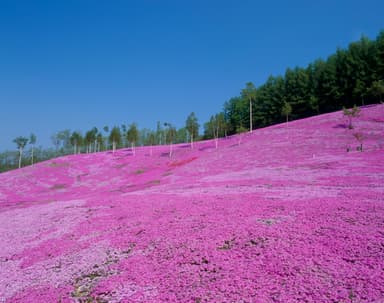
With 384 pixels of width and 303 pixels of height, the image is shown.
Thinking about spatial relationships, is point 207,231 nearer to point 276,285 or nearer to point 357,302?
point 276,285

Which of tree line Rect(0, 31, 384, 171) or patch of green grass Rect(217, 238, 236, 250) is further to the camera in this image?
tree line Rect(0, 31, 384, 171)

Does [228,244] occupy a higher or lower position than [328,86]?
lower

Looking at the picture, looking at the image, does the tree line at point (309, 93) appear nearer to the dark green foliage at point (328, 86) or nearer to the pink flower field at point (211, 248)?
the dark green foliage at point (328, 86)

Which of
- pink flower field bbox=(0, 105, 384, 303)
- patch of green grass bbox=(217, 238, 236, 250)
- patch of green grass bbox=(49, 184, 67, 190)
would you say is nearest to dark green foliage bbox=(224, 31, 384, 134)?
patch of green grass bbox=(49, 184, 67, 190)

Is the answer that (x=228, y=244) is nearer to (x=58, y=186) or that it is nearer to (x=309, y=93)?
(x=58, y=186)

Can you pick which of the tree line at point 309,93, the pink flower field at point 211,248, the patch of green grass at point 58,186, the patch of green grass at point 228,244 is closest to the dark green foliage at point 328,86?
the tree line at point 309,93

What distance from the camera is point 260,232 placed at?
26.6 ft

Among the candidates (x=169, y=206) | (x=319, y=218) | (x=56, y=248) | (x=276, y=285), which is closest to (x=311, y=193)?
(x=319, y=218)

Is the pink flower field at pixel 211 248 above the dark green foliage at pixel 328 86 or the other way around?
the other way around

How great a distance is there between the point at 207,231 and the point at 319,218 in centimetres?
398

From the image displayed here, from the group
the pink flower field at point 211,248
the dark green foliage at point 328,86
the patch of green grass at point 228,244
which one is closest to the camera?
the pink flower field at point 211,248

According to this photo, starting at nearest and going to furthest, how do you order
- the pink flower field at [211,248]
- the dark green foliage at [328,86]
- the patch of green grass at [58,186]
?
the pink flower field at [211,248] < the patch of green grass at [58,186] < the dark green foliage at [328,86]

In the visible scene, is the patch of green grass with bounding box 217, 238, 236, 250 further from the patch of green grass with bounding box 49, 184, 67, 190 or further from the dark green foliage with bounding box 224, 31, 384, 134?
the dark green foliage with bounding box 224, 31, 384, 134

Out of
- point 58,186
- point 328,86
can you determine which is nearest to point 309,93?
point 328,86
